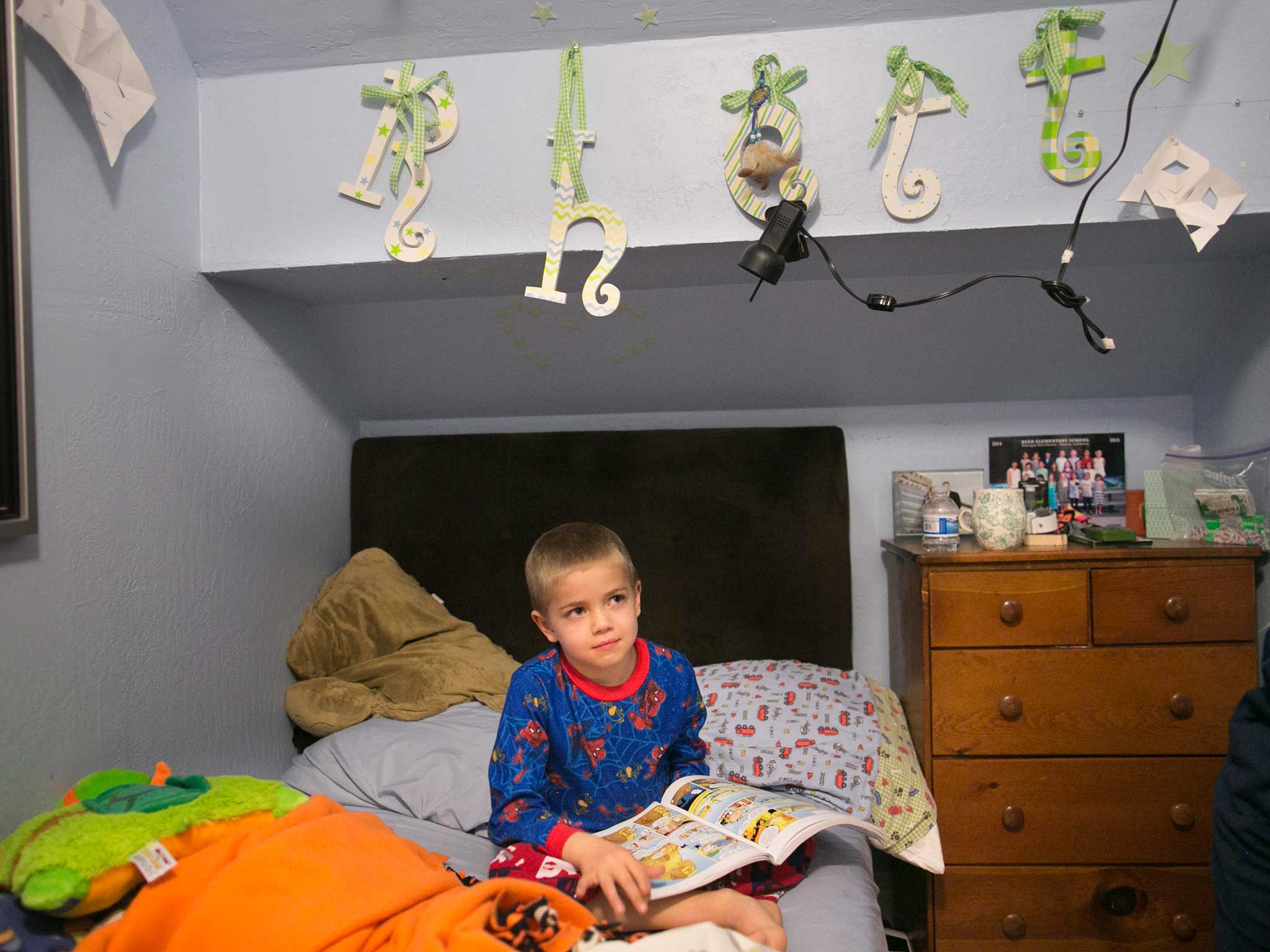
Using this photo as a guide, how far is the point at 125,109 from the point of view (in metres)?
1.66

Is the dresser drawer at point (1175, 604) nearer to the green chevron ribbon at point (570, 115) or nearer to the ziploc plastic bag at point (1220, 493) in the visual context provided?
the ziploc plastic bag at point (1220, 493)

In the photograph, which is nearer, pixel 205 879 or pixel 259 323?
pixel 205 879

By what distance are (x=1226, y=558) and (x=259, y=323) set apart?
237 centimetres

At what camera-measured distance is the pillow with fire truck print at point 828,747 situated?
1779 millimetres

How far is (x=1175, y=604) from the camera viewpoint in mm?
1907

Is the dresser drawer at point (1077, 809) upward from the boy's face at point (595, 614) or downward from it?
downward

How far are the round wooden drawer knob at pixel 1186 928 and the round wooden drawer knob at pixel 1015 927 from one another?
0.32 metres

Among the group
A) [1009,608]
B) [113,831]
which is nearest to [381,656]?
[113,831]

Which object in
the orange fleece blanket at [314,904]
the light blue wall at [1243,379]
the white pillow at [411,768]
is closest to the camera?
the orange fleece blanket at [314,904]

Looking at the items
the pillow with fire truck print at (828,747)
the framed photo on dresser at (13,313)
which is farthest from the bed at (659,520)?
the framed photo on dresser at (13,313)

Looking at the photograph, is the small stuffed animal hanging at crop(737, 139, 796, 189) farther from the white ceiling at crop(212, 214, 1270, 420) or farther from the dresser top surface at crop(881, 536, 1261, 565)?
the dresser top surface at crop(881, 536, 1261, 565)

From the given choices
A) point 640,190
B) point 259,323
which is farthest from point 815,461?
point 259,323

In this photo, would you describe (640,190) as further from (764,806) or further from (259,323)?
(764,806)

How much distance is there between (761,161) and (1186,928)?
1.91 m
